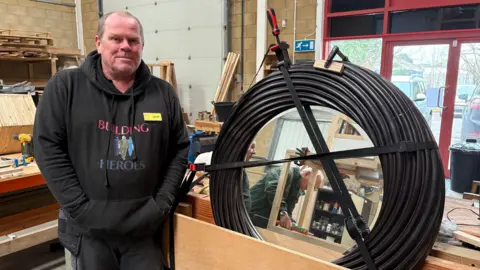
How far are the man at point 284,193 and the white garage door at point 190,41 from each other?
4.31 meters

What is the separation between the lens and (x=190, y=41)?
607 cm

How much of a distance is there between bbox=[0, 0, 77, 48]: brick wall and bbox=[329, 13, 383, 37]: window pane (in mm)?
5738

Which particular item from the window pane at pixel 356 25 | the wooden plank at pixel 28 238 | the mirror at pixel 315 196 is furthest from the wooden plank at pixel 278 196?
the window pane at pixel 356 25

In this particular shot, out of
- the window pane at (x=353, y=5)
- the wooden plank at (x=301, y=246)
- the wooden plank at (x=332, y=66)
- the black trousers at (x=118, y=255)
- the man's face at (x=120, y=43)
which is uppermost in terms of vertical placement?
the window pane at (x=353, y=5)

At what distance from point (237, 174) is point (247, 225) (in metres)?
0.20

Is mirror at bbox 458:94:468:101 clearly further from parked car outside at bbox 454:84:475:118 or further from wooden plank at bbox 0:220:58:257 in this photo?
wooden plank at bbox 0:220:58:257

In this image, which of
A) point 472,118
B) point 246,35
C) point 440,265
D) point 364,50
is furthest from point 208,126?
point 440,265

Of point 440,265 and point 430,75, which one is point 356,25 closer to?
point 430,75

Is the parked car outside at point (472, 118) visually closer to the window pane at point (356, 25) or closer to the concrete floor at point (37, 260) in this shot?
the window pane at point (356, 25)

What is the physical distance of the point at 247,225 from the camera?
1313 mm

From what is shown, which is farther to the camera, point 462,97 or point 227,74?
point 227,74

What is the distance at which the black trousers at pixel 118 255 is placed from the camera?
1.32 meters

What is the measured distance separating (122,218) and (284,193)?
713mm

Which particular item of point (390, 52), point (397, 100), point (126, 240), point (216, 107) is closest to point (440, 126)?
point (390, 52)
